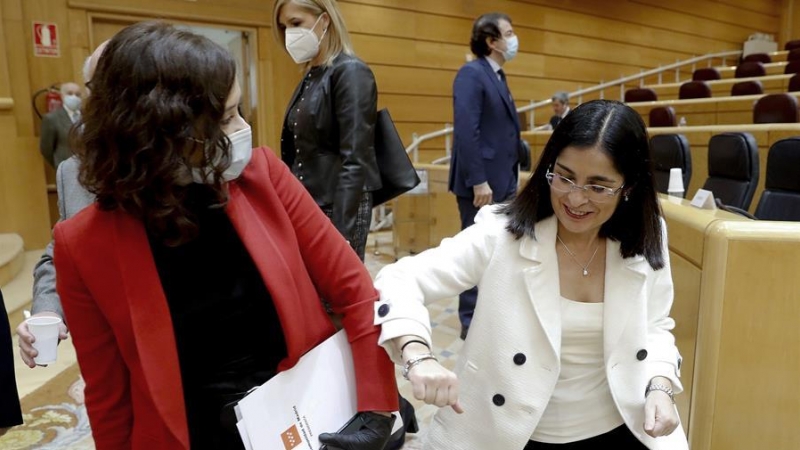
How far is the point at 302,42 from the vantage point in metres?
1.70

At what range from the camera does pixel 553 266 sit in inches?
45.9

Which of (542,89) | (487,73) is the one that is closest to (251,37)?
(487,73)

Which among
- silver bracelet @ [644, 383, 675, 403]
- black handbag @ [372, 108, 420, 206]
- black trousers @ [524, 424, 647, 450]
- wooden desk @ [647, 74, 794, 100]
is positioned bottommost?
black trousers @ [524, 424, 647, 450]

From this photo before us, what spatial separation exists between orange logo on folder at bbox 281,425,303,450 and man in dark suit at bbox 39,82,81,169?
4430 millimetres

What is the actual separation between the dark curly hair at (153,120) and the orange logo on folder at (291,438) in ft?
1.11

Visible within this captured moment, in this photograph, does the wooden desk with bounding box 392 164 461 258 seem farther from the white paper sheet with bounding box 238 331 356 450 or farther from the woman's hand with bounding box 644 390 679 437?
the white paper sheet with bounding box 238 331 356 450

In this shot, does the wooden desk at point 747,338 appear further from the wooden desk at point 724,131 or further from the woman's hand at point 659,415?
the wooden desk at point 724,131

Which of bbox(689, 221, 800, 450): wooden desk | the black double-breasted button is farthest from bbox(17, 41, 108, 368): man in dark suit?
bbox(689, 221, 800, 450): wooden desk

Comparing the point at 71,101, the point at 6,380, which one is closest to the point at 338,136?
the point at 6,380

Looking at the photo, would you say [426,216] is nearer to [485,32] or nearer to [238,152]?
[485,32]

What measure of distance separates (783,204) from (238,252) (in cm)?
249

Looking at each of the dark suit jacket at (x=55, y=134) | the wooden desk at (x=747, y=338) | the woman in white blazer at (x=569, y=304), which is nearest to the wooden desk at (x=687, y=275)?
the wooden desk at (x=747, y=338)

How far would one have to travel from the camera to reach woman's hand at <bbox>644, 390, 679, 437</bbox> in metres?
1.08

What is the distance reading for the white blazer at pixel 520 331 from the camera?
113cm
